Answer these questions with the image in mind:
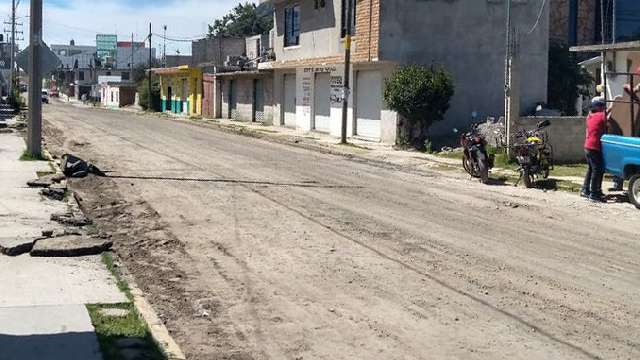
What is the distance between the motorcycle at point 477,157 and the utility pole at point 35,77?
10901mm

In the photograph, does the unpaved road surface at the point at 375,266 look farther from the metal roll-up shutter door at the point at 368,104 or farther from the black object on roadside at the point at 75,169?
the metal roll-up shutter door at the point at 368,104

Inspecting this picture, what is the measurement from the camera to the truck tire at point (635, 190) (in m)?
14.7

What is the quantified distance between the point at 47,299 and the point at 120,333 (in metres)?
1.38

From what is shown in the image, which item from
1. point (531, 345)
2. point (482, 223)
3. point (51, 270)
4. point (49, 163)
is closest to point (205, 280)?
point (51, 270)

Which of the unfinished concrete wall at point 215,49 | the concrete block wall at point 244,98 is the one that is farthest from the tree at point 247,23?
the concrete block wall at point 244,98

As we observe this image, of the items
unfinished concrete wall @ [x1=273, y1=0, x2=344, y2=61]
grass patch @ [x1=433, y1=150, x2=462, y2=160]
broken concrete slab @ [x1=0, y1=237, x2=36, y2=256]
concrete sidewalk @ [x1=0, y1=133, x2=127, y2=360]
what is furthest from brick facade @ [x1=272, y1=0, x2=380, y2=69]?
broken concrete slab @ [x1=0, y1=237, x2=36, y2=256]

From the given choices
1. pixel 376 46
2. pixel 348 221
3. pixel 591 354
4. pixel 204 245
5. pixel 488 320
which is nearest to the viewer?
pixel 591 354

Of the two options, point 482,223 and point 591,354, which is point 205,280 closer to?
point 591,354

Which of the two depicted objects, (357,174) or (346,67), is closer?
(357,174)

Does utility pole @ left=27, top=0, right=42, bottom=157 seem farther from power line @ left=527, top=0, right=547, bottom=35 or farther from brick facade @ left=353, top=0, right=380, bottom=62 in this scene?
power line @ left=527, top=0, right=547, bottom=35

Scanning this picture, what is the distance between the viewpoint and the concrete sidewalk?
6148 mm

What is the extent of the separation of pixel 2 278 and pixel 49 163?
1280 cm

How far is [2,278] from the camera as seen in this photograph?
8.52 m

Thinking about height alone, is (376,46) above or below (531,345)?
above
